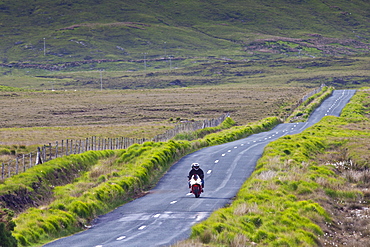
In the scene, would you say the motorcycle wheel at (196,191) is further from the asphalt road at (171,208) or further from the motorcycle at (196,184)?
the asphalt road at (171,208)

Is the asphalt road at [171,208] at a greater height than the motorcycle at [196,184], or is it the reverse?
the motorcycle at [196,184]

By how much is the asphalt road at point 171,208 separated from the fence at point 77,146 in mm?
6999

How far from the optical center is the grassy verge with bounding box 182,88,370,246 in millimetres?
17828

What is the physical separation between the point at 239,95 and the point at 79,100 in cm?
3673

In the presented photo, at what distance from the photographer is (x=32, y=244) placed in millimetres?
17266

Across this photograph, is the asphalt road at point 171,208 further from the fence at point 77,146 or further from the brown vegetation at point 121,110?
the brown vegetation at point 121,110

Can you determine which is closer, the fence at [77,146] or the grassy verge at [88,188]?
the grassy verge at [88,188]

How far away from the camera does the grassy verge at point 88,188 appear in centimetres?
1902

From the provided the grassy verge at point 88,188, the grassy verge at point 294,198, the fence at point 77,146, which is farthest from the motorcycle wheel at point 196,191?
the fence at point 77,146

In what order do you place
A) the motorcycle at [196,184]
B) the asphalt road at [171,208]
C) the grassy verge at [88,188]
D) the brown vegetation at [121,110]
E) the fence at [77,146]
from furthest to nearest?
1. the brown vegetation at [121,110]
2. the fence at [77,146]
3. the motorcycle at [196,184]
4. the grassy verge at [88,188]
5. the asphalt road at [171,208]

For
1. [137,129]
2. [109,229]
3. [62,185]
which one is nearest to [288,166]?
[62,185]

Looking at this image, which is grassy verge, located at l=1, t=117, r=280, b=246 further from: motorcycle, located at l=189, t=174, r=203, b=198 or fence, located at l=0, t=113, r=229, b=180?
motorcycle, located at l=189, t=174, r=203, b=198

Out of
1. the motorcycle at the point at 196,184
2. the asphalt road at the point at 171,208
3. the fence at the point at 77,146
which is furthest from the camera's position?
the fence at the point at 77,146

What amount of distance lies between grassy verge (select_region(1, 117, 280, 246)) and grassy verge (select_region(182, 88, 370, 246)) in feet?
16.1
